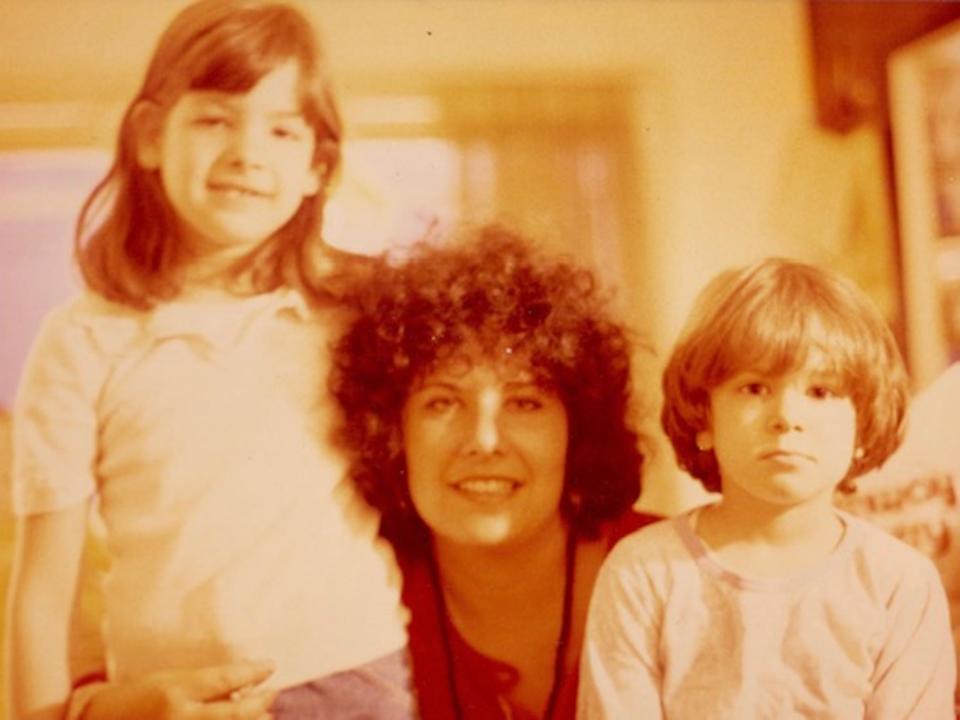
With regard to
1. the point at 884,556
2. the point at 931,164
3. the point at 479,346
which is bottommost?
the point at 884,556

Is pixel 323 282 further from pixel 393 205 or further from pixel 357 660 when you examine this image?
pixel 357 660

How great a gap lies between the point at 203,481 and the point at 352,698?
29 centimetres

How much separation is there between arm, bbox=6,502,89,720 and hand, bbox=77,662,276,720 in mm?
39

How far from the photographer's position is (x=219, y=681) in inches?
41.3

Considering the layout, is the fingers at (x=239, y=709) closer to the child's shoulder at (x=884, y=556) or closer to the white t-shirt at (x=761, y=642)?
the white t-shirt at (x=761, y=642)

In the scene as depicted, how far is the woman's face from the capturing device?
109 cm

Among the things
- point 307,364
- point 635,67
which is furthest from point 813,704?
point 635,67

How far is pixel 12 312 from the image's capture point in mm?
1089

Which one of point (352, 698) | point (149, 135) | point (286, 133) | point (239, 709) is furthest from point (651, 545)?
point (149, 135)

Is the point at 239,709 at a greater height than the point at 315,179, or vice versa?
the point at 315,179

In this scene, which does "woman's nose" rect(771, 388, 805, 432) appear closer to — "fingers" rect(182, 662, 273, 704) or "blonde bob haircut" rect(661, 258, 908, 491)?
"blonde bob haircut" rect(661, 258, 908, 491)

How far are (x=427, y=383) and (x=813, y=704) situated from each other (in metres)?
0.55

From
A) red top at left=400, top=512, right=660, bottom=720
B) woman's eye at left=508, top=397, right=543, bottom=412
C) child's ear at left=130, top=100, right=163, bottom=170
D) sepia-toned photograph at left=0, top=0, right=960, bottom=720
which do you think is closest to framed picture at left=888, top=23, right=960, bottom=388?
sepia-toned photograph at left=0, top=0, right=960, bottom=720

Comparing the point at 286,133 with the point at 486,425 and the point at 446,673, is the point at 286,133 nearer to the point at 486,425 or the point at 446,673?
the point at 486,425
